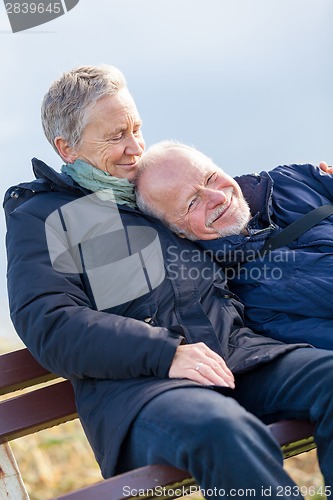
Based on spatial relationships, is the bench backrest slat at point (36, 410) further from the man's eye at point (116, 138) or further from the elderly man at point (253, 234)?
the man's eye at point (116, 138)

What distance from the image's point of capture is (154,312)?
114 inches

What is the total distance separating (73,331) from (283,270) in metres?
0.95

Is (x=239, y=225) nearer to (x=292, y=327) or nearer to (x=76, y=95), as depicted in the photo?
(x=292, y=327)

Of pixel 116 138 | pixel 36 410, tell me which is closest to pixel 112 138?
pixel 116 138

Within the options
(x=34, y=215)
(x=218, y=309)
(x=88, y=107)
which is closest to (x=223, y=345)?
(x=218, y=309)

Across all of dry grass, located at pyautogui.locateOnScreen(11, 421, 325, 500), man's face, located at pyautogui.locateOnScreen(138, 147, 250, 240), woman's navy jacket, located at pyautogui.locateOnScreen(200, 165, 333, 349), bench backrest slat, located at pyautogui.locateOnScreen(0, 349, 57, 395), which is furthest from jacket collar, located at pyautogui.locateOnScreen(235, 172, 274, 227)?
dry grass, located at pyautogui.locateOnScreen(11, 421, 325, 500)

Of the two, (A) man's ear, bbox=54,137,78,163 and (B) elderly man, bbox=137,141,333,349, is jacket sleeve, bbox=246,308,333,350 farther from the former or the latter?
(A) man's ear, bbox=54,137,78,163

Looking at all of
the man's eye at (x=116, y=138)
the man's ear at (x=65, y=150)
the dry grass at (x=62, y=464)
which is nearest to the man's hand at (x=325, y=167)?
the man's eye at (x=116, y=138)

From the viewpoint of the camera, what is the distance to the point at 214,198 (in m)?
3.22

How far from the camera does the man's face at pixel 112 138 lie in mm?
3346

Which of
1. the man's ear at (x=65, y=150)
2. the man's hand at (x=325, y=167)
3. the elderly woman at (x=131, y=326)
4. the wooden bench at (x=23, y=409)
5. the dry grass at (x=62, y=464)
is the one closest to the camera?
the elderly woman at (x=131, y=326)

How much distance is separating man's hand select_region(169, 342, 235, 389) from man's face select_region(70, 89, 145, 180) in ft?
3.32

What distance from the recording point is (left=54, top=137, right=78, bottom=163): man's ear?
135 inches

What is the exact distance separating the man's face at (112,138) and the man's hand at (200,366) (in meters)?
1.01
